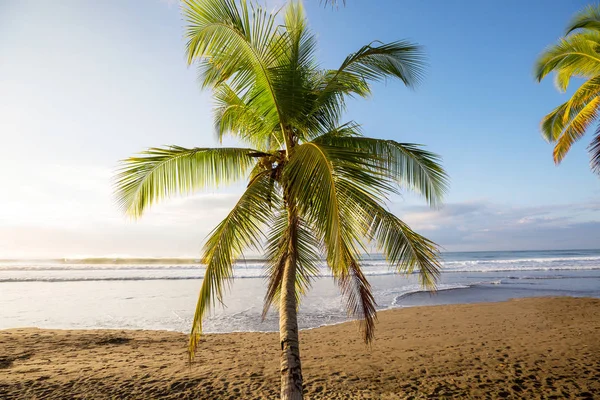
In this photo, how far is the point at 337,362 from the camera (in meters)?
6.52

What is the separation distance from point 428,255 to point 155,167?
12.5 feet

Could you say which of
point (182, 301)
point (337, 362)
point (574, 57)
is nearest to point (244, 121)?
point (337, 362)

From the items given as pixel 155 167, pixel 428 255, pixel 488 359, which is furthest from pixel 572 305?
pixel 155 167

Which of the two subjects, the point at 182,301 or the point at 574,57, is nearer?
the point at 574,57

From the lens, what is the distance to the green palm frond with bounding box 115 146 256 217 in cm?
451

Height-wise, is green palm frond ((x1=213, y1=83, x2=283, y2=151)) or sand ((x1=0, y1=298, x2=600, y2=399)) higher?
green palm frond ((x1=213, y1=83, x2=283, y2=151))

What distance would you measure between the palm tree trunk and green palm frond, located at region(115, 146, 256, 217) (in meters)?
1.34

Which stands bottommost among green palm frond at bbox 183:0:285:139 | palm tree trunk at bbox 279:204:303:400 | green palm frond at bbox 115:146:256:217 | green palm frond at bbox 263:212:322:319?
palm tree trunk at bbox 279:204:303:400

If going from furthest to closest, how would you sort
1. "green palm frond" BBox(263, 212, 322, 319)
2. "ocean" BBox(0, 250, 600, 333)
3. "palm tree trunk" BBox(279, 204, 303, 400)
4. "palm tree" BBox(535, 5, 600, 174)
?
"ocean" BBox(0, 250, 600, 333)
"palm tree" BBox(535, 5, 600, 174)
"green palm frond" BBox(263, 212, 322, 319)
"palm tree trunk" BBox(279, 204, 303, 400)

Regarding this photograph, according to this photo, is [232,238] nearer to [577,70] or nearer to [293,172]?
[293,172]

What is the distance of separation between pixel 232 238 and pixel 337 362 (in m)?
4.01

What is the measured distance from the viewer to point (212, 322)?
35.8 ft

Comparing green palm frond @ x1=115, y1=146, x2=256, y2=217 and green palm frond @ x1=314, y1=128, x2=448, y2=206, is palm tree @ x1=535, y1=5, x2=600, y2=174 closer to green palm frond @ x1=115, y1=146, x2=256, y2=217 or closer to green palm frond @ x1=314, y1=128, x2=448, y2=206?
green palm frond @ x1=314, y1=128, x2=448, y2=206

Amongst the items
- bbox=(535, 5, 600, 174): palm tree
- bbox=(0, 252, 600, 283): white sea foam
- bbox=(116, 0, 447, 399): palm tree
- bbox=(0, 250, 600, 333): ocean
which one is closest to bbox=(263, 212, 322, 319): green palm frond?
bbox=(116, 0, 447, 399): palm tree
